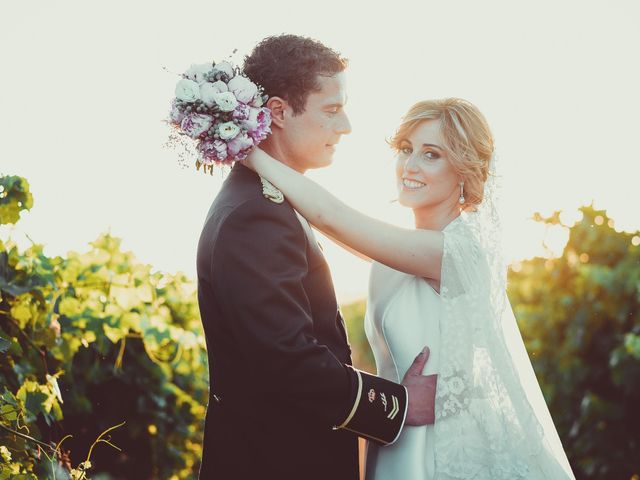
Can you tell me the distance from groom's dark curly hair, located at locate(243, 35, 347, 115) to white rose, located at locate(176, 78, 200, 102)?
14.2 inches

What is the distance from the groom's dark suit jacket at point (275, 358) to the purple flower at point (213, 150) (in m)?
0.12

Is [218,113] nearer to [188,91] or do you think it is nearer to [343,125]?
[188,91]

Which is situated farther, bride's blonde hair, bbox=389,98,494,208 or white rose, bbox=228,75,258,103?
bride's blonde hair, bbox=389,98,494,208

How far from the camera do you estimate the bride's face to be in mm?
3641

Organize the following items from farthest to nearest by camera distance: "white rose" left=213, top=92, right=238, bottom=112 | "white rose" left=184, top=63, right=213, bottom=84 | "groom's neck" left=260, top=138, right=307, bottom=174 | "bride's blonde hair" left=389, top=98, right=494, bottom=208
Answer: "bride's blonde hair" left=389, top=98, right=494, bottom=208, "groom's neck" left=260, top=138, right=307, bottom=174, "white rose" left=184, top=63, right=213, bottom=84, "white rose" left=213, top=92, right=238, bottom=112

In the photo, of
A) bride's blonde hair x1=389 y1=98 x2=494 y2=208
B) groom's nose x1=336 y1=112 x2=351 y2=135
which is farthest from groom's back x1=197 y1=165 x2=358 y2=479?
bride's blonde hair x1=389 y1=98 x2=494 y2=208

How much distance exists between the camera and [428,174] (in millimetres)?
3631

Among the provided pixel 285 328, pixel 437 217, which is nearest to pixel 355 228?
pixel 437 217

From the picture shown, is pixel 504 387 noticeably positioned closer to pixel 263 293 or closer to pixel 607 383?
pixel 263 293

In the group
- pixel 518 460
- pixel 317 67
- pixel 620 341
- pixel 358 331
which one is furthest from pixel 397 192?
pixel 358 331

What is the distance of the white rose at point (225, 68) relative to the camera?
10.6 ft

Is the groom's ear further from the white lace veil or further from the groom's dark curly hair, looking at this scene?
the white lace veil

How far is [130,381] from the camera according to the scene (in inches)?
232

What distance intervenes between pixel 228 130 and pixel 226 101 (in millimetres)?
111
